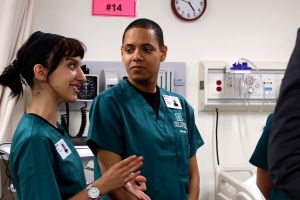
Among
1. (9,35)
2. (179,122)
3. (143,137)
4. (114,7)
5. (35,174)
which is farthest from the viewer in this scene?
(114,7)

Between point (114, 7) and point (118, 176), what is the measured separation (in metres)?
1.64

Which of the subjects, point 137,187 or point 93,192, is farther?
point 137,187

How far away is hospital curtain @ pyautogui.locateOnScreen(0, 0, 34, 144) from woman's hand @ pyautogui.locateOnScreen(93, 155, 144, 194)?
131 cm

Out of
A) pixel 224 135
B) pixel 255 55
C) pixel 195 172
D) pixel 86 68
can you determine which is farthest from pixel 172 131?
pixel 255 55

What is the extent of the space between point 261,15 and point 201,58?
56cm

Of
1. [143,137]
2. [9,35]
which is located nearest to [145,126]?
[143,137]

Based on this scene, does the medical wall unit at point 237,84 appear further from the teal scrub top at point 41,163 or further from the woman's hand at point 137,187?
the teal scrub top at point 41,163

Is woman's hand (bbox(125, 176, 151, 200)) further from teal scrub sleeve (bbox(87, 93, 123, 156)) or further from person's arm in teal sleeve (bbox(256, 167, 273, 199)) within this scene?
person's arm in teal sleeve (bbox(256, 167, 273, 199))

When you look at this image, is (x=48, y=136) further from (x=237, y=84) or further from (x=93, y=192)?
(x=237, y=84)

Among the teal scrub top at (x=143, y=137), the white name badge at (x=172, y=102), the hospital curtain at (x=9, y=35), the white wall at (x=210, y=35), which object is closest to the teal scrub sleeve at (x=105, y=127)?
the teal scrub top at (x=143, y=137)

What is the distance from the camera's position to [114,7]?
251 cm

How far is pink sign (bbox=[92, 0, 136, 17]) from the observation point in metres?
2.49

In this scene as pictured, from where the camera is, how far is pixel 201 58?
2627 mm

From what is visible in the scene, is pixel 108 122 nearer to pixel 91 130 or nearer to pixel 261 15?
pixel 91 130
